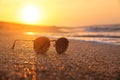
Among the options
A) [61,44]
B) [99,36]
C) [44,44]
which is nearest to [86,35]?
[99,36]

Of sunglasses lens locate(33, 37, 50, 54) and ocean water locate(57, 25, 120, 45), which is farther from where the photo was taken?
ocean water locate(57, 25, 120, 45)

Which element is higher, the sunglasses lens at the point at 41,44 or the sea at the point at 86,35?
the sea at the point at 86,35

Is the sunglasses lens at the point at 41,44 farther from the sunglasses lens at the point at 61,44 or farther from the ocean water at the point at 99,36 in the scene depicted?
the ocean water at the point at 99,36

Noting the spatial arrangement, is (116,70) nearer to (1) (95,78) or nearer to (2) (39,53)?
(1) (95,78)

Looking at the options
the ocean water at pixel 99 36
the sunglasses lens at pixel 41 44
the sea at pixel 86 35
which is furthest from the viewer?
the sea at pixel 86 35

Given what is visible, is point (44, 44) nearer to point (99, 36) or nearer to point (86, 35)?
point (99, 36)

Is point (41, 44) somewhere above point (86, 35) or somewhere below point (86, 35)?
below

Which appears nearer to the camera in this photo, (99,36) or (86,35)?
Result: (99,36)

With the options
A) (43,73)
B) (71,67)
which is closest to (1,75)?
(43,73)

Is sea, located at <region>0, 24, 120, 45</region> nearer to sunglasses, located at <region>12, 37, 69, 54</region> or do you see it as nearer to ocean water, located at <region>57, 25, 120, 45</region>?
ocean water, located at <region>57, 25, 120, 45</region>

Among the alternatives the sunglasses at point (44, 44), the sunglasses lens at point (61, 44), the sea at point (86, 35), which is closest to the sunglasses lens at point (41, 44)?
the sunglasses at point (44, 44)

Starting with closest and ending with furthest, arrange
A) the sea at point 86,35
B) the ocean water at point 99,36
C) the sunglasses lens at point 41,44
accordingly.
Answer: the sunglasses lens at point 41,44 < the ocean water at point 99,36 < the sea at point 86,35

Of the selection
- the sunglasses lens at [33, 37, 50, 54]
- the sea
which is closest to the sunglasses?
the sunglasses lens at [33, 37, 50, 54]

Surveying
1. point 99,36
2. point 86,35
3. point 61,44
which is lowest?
point 61,44
